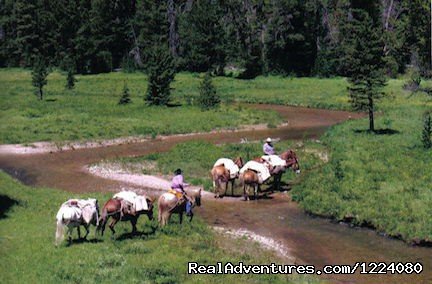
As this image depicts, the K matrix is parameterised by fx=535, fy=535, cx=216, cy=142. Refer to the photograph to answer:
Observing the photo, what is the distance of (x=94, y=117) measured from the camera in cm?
5212

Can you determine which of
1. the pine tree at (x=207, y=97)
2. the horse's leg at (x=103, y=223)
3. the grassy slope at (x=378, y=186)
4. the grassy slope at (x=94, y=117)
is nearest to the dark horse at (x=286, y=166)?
the grassy slope at (x=378, y=186)

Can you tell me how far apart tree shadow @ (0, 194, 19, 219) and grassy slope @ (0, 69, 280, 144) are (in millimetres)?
19532

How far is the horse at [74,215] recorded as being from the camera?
56.5 ft

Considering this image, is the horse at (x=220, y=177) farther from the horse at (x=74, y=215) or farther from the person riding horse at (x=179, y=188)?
the horse at (x=74, y=215)

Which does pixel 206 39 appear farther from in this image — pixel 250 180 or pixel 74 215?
pixel 74 215

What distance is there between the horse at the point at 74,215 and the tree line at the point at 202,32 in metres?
70.6

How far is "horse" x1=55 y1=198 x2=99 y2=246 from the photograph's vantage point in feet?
56.5

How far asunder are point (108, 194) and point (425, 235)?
15.1 metres

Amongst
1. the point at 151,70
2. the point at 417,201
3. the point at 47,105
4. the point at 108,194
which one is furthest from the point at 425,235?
the point at 47,105

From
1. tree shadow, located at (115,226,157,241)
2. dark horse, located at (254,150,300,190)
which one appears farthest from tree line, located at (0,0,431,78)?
tree shadow, located at (115,226,157,241)

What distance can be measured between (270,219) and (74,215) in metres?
9.59

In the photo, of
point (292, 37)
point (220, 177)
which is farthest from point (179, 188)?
point (292, 37)

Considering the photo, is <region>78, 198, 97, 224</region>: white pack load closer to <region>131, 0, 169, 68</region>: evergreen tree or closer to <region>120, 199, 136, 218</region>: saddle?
<region>120, 199, 136, 218</region>: saddle

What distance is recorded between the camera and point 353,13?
98.1 m
